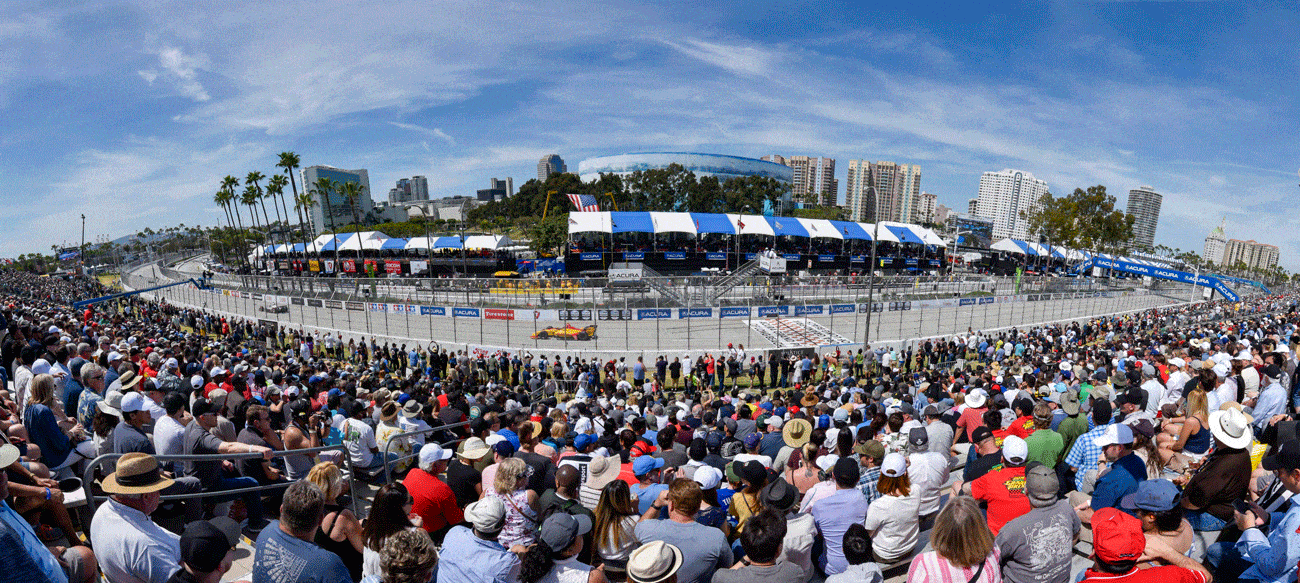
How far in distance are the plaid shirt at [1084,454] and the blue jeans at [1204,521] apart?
43.7 inches

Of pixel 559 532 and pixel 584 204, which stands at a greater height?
pixel 584 204

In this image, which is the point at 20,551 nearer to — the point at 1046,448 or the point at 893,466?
the point at 893,466

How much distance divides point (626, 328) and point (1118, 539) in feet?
63.8

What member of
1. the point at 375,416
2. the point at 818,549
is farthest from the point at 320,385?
the point at 818,549

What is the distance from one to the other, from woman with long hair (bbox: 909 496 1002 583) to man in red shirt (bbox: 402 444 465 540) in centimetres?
365

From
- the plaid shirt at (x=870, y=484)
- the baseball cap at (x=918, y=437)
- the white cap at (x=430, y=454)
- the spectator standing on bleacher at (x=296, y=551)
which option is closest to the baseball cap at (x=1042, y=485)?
the plaid shirt at (x=870, y=484)

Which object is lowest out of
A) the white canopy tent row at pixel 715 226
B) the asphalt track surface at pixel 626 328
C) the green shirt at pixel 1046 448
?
the asphalt track surface at pixel 626 328

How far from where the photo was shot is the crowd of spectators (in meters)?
3.07

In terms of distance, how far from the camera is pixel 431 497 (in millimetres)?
4605

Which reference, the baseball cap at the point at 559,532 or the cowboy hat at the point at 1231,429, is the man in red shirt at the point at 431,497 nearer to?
the baseball cap at the point at 559,532

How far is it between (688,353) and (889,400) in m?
11.7

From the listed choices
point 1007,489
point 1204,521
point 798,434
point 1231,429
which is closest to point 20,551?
point 798,434

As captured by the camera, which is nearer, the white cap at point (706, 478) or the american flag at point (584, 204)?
the white cap at point (706, 478)

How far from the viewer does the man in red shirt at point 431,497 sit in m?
4.55
